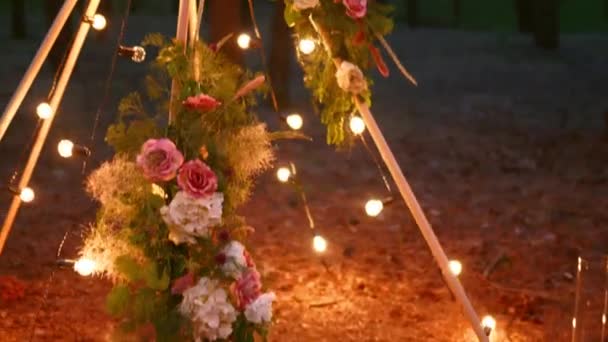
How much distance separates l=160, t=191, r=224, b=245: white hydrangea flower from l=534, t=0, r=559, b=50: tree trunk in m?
17.4

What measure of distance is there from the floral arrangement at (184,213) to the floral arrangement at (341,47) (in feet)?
1.82

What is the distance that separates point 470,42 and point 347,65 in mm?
18091

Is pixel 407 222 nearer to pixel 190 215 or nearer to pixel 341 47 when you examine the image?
pixel 341 47

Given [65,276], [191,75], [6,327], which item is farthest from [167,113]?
[65,276]

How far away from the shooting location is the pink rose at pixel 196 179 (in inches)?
147

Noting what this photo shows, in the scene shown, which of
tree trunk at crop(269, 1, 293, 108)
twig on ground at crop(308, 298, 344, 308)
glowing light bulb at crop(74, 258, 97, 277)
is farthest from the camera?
tree trunk at crop(269, 1, 293, 108)

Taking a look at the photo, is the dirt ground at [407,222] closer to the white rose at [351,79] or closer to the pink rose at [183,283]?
the white rose at [351,79]

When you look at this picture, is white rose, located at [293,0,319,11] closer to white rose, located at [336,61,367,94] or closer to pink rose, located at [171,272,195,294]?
white rose, located at [336,61,367,94]

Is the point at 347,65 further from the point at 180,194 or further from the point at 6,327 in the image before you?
the point at 6,327

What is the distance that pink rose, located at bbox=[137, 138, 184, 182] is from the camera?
3736 millimetres

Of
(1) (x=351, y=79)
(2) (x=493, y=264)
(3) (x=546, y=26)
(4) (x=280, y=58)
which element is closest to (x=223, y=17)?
(4) (x=280, y=58)

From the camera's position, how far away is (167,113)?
430 centimetres

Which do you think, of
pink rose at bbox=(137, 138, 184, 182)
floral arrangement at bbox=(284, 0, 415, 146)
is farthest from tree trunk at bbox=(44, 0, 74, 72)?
pink rose at bbox=(137, 138, 184, 182)

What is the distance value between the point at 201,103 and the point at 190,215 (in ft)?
1.37
